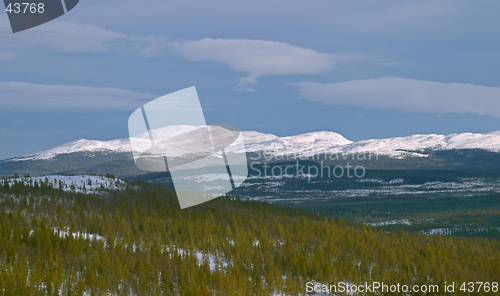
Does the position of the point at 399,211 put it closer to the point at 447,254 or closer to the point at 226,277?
the point at 447,254

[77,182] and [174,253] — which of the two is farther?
[77,182]

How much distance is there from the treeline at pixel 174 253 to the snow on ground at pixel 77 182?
53.3 inches

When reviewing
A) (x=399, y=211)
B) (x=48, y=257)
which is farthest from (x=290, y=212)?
(x=399, y=211)

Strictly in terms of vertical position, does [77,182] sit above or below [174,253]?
above

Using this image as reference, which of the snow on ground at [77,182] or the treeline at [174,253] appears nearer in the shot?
the treeline at [174,253]

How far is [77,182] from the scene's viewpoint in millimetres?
35375

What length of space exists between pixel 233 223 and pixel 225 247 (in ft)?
20.3

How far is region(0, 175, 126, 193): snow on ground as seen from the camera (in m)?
33.1

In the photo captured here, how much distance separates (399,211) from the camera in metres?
122

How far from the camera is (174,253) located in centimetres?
2356

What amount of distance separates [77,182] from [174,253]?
1428 centimetres

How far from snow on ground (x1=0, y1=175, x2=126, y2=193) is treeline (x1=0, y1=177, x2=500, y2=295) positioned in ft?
4.44

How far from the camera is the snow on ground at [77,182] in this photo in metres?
33.1

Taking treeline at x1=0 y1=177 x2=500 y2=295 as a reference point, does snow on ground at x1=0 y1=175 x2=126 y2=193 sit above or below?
above
